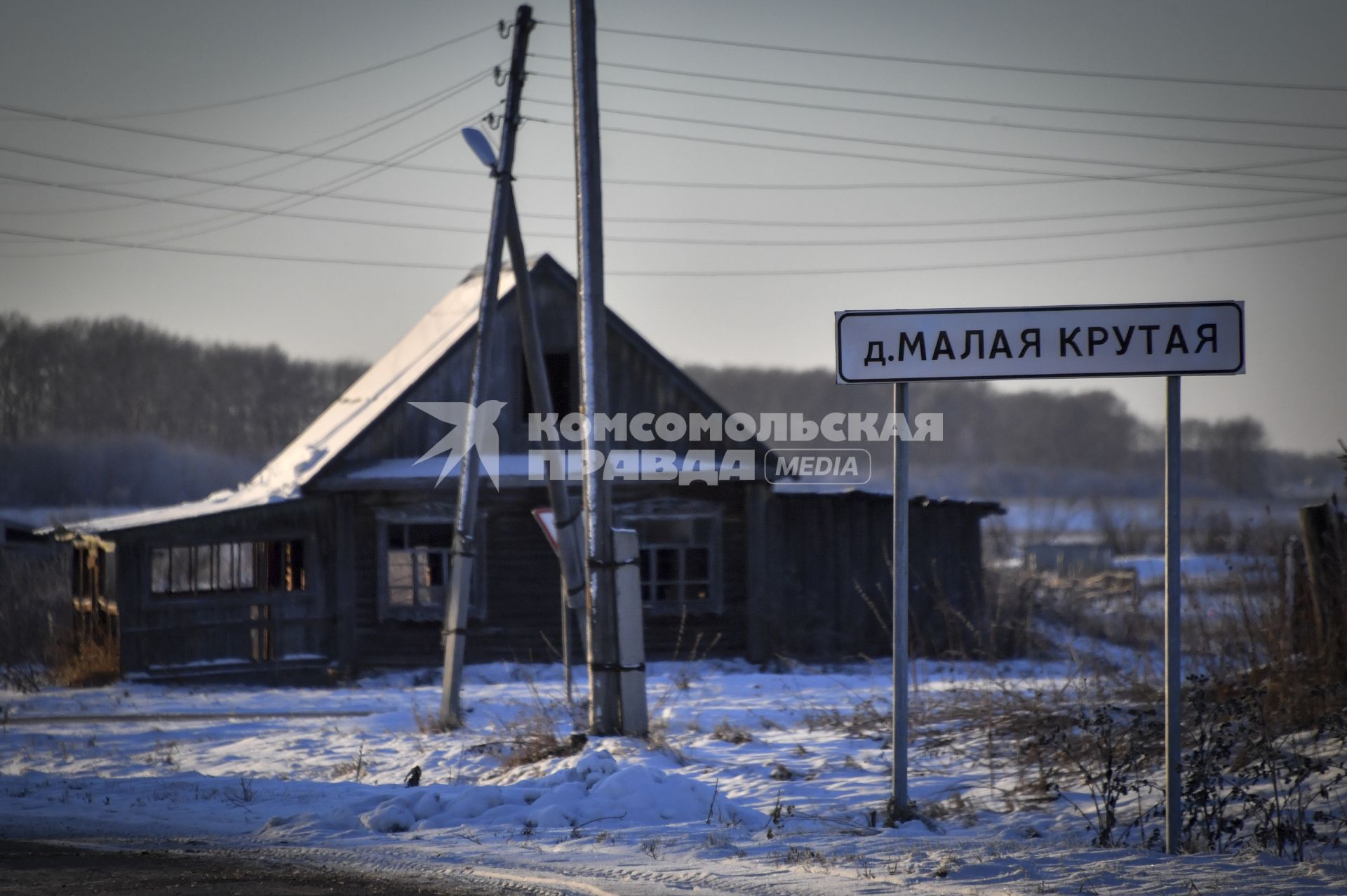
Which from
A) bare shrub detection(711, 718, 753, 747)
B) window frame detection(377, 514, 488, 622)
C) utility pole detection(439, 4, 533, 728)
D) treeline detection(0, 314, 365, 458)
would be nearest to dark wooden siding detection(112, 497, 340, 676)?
window frame detection(377, 514, 488, 622)

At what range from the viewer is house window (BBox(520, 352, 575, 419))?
62.4 feet

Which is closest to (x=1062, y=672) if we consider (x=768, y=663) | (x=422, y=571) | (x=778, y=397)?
(x=768, y=663)

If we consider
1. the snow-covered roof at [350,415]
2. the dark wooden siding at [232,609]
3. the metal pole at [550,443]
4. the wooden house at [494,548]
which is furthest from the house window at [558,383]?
the metal pole at [550,443]

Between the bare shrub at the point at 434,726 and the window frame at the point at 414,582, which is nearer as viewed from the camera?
the bare shrub at the point at 434,726

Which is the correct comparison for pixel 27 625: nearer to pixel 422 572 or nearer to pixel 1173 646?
pixel 422 572

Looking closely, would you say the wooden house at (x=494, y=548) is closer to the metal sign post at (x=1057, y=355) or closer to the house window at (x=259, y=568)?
the house window at (x=259, y=568)

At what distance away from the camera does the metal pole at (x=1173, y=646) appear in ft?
18.6

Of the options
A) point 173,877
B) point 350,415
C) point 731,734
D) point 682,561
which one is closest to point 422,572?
point 350,415

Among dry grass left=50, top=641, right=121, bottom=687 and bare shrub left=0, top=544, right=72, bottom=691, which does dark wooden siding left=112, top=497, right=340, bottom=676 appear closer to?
dry grass left=50, top=641, right=121, bottom=687

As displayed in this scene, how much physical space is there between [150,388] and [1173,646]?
79093 millimetres

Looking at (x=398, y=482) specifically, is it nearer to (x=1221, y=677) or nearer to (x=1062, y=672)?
(x=1062, y=672)

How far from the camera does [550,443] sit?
11.3 meters

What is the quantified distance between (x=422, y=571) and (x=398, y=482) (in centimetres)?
196

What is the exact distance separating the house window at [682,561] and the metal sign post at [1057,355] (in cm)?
1221
